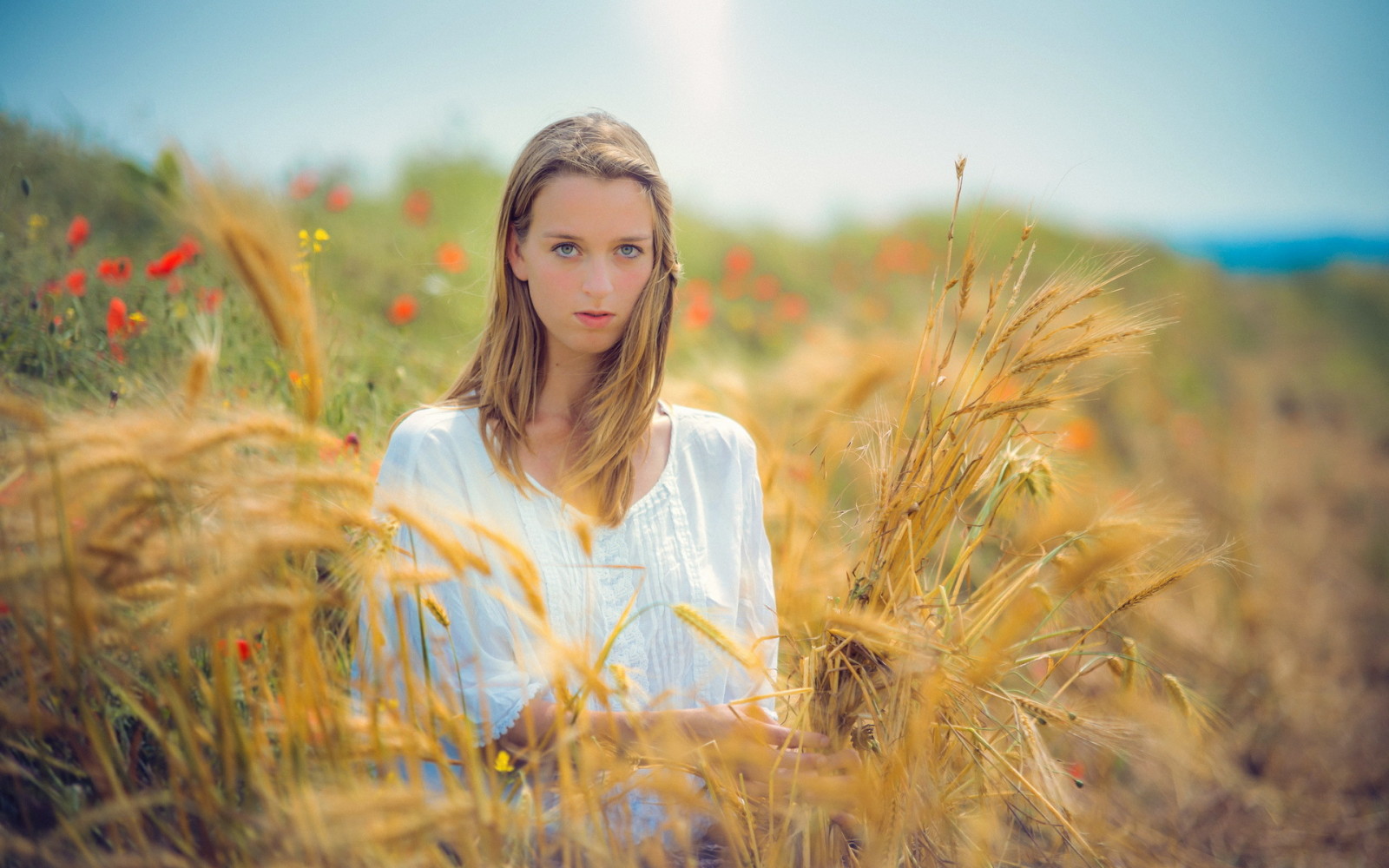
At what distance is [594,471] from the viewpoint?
1706 mm

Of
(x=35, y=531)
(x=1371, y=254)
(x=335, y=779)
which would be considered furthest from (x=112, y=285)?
(x=1371, y=254)

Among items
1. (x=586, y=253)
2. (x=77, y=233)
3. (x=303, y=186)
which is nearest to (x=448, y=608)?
(x=586, y=253)

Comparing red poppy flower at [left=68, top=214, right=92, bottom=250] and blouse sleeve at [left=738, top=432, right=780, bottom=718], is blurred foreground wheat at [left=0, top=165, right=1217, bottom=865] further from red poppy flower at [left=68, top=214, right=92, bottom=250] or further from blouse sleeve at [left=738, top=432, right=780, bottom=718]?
red poppy flower at [left=68, top=214, right=92, bottom=250]

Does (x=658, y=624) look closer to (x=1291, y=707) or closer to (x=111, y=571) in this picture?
(x=111, y=571)

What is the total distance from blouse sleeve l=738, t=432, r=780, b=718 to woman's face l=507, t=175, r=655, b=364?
20.6 inches

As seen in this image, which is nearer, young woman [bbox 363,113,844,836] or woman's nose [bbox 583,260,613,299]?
young woman [bbox 363,113,844,836]

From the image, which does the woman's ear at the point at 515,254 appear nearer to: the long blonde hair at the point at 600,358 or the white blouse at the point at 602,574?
the long blonde hair at the point at 600,358

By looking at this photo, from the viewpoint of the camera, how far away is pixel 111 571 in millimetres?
1079

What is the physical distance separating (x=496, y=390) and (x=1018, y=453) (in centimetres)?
122

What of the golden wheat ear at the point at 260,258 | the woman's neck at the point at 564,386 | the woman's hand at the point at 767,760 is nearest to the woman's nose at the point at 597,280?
the woman's neck at the point at 564,386

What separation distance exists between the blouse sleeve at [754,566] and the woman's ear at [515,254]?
0.70 m

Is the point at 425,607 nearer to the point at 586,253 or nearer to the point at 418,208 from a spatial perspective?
the point at 586,253

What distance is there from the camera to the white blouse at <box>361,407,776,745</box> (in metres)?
1.44

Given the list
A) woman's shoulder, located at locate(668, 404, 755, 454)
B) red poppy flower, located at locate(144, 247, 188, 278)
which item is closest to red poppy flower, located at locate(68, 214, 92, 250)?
red poppy flower, located at locate(144, 247, 188, 278)
